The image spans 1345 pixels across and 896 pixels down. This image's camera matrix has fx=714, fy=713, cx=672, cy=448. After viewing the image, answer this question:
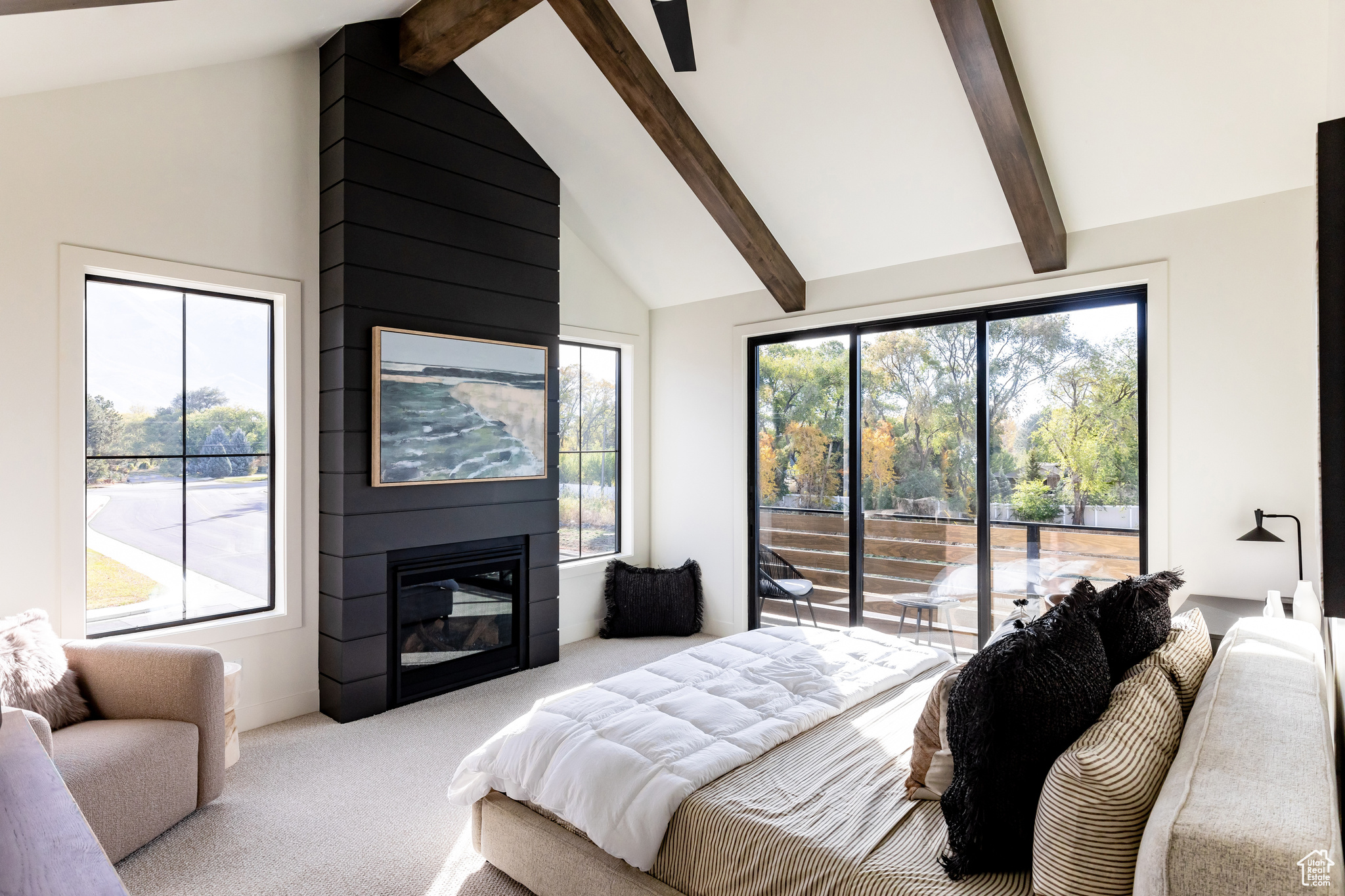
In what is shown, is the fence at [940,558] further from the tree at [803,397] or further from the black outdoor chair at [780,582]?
the tree at [803,397]

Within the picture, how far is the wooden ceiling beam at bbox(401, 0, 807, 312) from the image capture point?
3.32 metres

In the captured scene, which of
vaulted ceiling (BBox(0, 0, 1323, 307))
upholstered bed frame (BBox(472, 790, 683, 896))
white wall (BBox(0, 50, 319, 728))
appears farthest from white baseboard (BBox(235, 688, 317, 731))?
vaulted ceiling (BBox(0, 0, 1323, 307))

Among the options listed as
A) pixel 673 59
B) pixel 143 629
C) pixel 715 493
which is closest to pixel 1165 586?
pixel 673 59

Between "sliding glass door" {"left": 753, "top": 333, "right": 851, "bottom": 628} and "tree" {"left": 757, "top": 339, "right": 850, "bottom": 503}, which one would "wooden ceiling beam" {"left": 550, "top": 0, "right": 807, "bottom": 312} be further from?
"sliding glass door" {"left": 753, "top": 333, "right": 851, "bottom": 628}

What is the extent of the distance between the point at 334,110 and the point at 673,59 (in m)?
1.82

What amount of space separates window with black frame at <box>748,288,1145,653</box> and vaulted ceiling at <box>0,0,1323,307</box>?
538 mm

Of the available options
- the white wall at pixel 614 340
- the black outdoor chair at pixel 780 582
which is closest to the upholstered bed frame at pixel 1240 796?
the black outdoor chair at pixel 780 582

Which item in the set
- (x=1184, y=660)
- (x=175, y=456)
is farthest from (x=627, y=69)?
(x=1184, y=660)

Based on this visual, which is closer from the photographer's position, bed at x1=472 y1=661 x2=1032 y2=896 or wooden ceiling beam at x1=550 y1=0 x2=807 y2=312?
bed at x1=472 y1=661 x2=1032 y2=896

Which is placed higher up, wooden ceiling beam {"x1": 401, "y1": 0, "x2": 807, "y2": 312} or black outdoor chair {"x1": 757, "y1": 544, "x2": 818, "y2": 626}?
wooden ceiling beam {"x1": 401, "y1": 0, "x2": 807, "y2": 312}

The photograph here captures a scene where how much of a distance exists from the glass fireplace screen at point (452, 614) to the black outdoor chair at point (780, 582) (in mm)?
1700

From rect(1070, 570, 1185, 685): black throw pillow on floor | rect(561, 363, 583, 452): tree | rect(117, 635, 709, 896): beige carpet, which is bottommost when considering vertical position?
rect(117, 635, 709, 896): beige carpet

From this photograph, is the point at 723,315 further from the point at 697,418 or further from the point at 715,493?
the point at 715,493

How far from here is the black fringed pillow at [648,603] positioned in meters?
5.07
